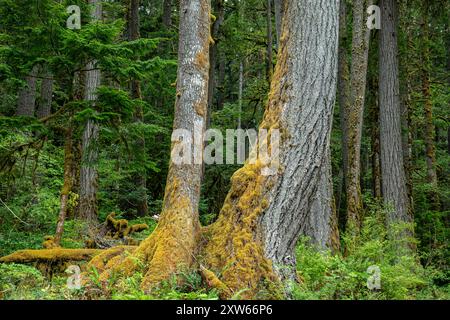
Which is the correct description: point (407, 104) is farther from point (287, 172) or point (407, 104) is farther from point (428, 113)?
Answer: point (287, 172)

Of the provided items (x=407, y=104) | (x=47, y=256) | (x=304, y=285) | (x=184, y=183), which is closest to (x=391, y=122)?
(x=407, y=104)

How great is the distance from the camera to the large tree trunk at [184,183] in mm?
5895

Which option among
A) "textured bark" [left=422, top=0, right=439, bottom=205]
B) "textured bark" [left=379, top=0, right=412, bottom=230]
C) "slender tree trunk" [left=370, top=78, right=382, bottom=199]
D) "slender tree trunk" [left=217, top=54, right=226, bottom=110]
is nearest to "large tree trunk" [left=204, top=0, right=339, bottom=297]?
"textured bark" [left=379, top=0, right=412, bottom=230]

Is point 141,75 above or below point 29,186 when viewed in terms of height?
above

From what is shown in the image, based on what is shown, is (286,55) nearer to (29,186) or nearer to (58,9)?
(58,9)

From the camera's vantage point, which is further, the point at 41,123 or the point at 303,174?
the point at 41,123

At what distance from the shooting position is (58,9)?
822 centimetres

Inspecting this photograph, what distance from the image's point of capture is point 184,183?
6465 millimetres

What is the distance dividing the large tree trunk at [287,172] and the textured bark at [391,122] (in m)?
6.08

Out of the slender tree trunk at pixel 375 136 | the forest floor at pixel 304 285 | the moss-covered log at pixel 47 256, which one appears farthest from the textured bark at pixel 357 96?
the moss-covered log at pixel 47 256

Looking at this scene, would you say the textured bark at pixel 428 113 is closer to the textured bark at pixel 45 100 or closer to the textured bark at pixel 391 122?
the textured bark at pixel 391 122

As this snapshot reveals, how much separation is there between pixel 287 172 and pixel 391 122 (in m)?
7.10
